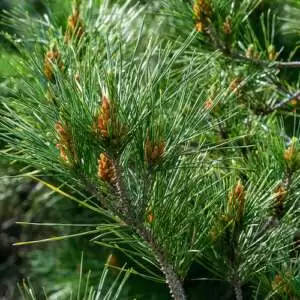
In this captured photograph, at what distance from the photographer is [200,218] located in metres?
0.94

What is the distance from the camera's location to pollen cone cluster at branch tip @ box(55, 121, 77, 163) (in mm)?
821

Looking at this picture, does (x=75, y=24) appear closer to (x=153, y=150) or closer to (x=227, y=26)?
(x=227, y=26)

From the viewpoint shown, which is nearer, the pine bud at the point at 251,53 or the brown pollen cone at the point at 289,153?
the brown pollen cone at the point at 289,153

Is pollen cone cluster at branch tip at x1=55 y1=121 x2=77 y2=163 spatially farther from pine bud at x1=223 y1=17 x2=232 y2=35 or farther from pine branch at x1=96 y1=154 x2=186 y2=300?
pine bud at x1=223 y1=17 x2=232 y2=35

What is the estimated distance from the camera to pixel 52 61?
38.6 inches

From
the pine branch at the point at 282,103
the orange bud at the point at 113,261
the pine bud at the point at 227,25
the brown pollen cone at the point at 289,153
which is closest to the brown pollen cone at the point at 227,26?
the pine bud at the point at 227,25

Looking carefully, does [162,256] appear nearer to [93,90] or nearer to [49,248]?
[93,90]

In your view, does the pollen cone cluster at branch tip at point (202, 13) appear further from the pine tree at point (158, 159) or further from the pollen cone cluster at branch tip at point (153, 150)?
the pollen cone cluster at branch tip at point (153, 150)

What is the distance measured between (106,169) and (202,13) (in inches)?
18.5

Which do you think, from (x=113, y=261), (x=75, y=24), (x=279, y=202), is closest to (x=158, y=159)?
(x=279, y=202)

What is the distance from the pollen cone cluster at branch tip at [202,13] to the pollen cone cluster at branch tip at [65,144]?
450mm

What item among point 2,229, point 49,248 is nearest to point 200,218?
point 49,248

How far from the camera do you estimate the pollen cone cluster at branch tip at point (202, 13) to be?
122cm

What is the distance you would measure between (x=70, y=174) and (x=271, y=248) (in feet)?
0.91
